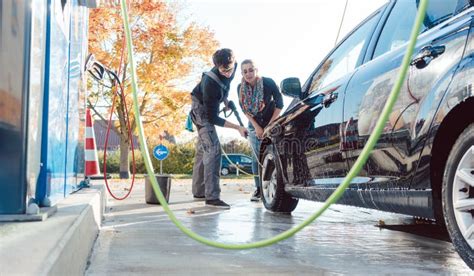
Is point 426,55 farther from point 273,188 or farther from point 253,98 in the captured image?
point 253,98

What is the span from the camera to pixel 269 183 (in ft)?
19.7

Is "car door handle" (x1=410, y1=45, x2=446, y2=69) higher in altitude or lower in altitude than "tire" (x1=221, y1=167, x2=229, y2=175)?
lower

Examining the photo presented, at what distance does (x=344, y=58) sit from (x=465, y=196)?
2.14 metres

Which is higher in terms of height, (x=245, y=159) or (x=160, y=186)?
(x=245, y=159)

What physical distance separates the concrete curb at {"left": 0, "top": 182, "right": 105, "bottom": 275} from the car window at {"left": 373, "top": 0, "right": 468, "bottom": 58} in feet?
6.84

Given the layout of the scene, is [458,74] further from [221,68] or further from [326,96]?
[221,68]

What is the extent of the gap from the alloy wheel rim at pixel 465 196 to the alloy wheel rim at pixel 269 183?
312 centimetres

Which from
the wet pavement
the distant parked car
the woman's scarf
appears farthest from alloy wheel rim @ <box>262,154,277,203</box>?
the distant parked car

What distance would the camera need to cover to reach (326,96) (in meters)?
4.38

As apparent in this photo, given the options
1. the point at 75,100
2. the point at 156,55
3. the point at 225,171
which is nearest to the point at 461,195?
the point at 75,100

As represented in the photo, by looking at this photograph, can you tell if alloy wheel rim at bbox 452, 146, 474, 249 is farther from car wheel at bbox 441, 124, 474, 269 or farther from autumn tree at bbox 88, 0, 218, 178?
autumn tree at bbox 88, 0, 218, 178

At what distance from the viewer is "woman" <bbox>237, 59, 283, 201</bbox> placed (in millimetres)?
6691

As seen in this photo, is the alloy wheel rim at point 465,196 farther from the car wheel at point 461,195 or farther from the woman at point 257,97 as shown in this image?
the woman at point 257,97

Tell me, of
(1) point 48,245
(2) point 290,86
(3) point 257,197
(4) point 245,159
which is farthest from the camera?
(4) point 245,159
